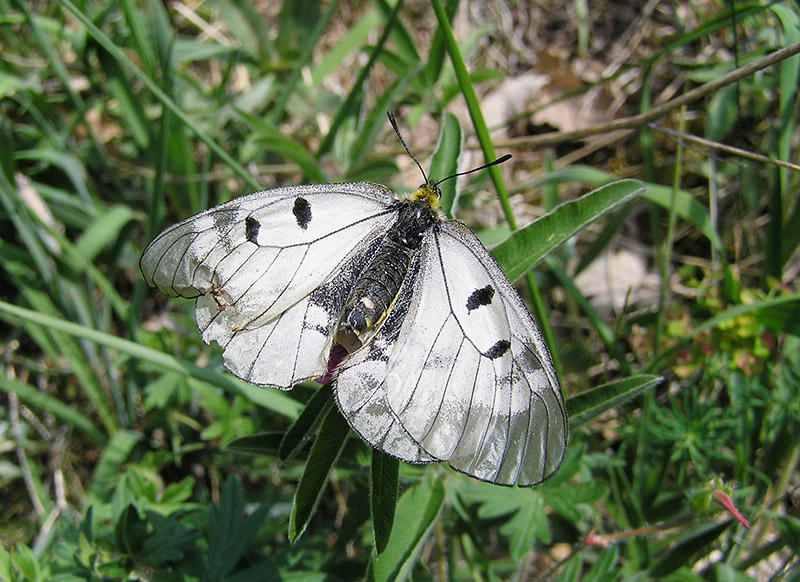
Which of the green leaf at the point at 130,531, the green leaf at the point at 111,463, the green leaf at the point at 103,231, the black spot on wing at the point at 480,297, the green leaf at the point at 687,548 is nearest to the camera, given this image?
the black spot on wing at the point at 480,297

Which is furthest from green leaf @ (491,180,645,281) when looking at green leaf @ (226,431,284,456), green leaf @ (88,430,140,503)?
green leaf @ (88,430,140,503)

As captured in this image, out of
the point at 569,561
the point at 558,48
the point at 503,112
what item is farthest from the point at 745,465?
the point at 558,48

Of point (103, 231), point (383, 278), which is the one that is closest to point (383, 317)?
point (383, 278)

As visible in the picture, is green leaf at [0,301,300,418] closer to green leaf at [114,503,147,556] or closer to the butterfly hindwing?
green leaf at [114,503,147,556]

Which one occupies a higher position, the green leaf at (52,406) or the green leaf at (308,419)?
the green leaf at (308,419)

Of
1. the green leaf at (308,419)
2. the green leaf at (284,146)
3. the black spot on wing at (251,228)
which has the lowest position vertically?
the green leaf at (308,419)

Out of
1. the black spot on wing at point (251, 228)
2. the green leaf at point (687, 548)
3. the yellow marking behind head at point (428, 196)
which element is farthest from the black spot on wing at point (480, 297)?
the green leaf at point (687, 548)

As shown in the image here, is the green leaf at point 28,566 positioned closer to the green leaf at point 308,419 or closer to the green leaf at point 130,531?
the green leaf at point 130,531
